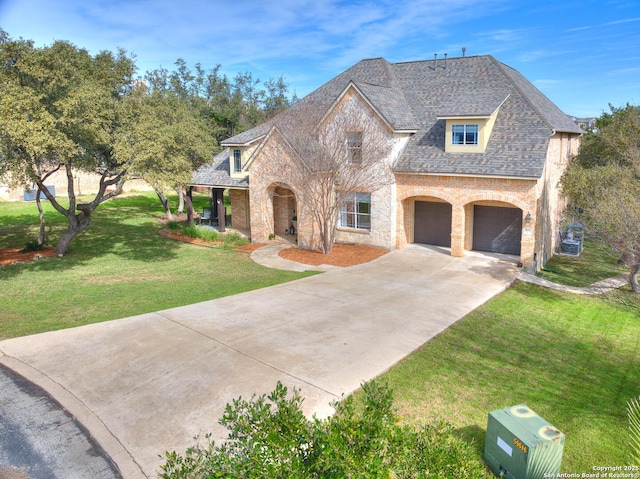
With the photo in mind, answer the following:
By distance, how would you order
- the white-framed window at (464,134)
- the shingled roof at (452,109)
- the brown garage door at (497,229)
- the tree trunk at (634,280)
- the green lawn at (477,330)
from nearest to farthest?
the green lawn at (477,330) < the tree trunk at (634,280) < the shingled roof at (452,109) < the white-framed window at (464,134) < the brown garage door at (497,229)

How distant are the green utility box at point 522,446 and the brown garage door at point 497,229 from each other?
1448 cm

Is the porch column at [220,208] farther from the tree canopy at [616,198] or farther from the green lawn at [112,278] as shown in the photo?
the tree canopy at [616,198]

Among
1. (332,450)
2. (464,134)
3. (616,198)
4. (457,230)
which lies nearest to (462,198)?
(457,230)

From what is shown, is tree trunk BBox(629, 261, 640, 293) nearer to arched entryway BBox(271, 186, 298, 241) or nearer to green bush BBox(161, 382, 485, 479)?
green bush BBox(161, 382, 485, 479)

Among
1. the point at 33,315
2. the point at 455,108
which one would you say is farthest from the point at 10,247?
the point at 455,108

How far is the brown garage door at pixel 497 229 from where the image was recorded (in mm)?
20141

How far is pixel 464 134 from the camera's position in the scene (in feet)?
64.4

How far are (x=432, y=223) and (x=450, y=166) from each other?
365 centimetres

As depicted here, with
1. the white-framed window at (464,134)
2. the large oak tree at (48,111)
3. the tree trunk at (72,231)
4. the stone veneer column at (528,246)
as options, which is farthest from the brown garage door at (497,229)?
the tree trunk at (72,231)

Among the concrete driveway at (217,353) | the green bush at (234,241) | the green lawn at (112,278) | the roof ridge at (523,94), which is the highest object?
the roof ridge at (523,94)

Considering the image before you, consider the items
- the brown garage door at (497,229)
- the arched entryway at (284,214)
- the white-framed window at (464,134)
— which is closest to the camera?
the white-framed window at (464,134)

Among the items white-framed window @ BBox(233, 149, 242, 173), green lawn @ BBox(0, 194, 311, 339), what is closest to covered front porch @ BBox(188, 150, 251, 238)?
white-framed window @ BBox(233, 149, 242, 173)

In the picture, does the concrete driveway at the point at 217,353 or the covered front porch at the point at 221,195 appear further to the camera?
the covered front porch at the point at 221,195

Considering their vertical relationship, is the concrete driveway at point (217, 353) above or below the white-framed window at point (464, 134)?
below
